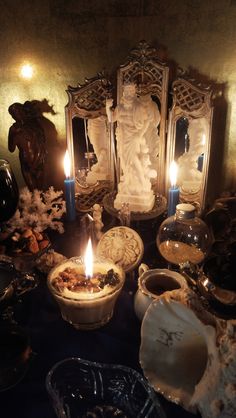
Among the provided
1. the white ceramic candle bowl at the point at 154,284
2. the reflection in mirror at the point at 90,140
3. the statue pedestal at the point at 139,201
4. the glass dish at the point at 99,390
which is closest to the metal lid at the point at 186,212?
the white ceramic candle bowl at the point at 154,284

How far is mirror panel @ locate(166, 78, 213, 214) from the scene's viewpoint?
1668 mm

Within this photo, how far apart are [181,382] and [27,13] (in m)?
2.05

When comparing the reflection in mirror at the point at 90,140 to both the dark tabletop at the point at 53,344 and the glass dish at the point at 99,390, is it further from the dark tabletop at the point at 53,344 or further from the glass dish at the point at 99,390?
the glass dish at the point at 99,390

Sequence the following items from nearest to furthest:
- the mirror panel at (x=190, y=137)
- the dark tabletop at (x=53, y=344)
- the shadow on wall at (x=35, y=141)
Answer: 1. the dark tabletop at (x=53, y=344)
2. the mirror panel at (x=190, y=137)
3. the shadow on wall at (x=35, y=141)

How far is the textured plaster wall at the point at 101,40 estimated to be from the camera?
5.71 ft

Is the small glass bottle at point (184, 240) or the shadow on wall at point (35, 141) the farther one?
the shadow on wall at point (35, 141)

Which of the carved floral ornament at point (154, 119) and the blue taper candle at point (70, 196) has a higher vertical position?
the carved floral ornament at point (154, 119)

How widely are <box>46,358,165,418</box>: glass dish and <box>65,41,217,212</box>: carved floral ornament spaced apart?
0.98 m

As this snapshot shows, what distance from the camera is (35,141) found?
191cm

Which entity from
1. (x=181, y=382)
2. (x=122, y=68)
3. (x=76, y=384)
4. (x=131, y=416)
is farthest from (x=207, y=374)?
(x=122, y=68)

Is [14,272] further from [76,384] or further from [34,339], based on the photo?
[76,384]

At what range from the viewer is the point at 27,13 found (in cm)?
194

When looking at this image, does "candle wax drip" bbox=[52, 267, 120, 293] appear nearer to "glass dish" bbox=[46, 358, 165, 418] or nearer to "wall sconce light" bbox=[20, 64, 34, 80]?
"glass dish" bbox=[46, 358, 165, 418]

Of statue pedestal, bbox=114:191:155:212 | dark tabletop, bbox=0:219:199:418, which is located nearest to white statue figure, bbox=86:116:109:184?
statue pedestal, bbox=114:191:155:212
